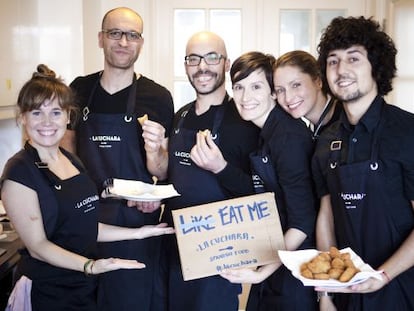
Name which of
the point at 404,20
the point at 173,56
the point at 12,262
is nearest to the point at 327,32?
the point at 12,262

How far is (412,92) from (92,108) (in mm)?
1788

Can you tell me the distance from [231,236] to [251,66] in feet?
1.89

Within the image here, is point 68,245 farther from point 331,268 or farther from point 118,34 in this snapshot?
point 118,34

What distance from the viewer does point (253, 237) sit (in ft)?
4.73

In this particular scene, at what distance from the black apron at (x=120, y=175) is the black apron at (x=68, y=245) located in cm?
38

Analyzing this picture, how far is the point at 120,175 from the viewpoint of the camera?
1.92 metres

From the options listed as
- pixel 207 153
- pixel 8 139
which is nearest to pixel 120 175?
pixel 207 153

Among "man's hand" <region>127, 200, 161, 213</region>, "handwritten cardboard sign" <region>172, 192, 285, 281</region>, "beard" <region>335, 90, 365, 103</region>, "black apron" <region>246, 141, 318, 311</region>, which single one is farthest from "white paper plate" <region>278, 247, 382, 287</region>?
"man's hand" <region>127, 200, 161, 213</region>

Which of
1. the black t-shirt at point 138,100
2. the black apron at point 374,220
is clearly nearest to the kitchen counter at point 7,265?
the black t-shirt at point 138,100

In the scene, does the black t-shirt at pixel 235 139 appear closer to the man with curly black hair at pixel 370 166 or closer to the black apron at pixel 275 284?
the black apron at pixel 275 284

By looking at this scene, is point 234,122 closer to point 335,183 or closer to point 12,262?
point 335,183

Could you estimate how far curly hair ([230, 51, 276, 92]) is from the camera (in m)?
1.62

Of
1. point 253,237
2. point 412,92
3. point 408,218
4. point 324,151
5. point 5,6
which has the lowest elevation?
point 253,237

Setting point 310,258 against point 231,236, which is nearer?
point 310,258
